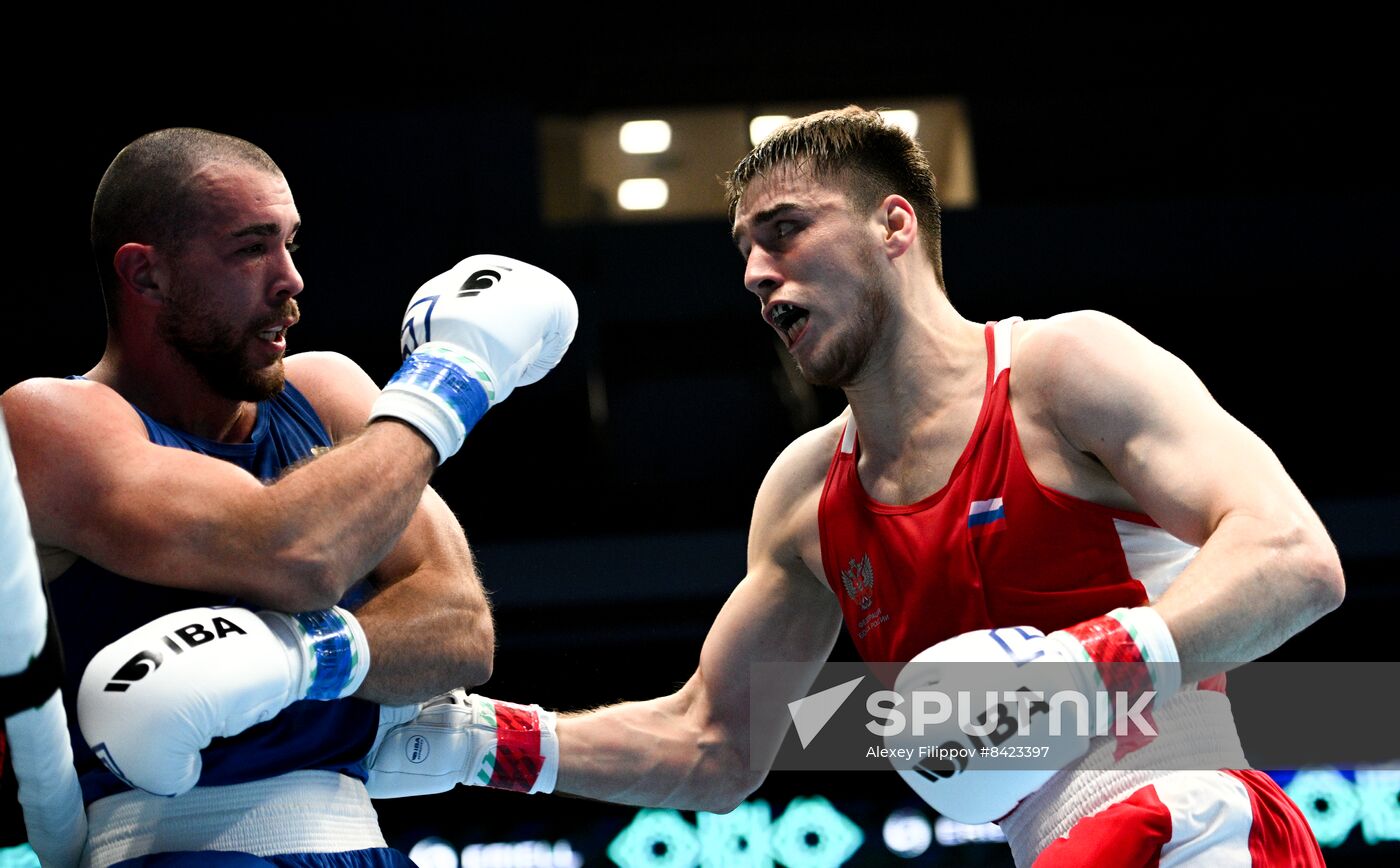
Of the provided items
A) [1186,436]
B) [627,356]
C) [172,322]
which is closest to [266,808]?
[172,322]

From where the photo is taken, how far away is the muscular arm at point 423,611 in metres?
2.23

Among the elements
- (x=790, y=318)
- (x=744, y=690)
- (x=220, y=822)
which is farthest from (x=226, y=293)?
(x=744, y=690)

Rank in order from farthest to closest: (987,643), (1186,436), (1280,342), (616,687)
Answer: (1280,342), (616,687), (1186,436), (987,643)

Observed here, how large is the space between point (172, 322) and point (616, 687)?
14.0 feet

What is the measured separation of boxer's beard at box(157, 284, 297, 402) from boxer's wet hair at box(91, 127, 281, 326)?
0.10m

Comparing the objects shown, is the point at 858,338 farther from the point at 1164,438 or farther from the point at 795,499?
the point at 1164,438

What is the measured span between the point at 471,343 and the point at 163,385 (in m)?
0.55

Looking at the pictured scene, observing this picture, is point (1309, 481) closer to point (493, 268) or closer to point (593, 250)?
point (593, 250)

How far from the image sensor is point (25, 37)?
22.0 feet

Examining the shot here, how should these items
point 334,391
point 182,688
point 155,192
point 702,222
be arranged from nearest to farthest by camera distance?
point 182,688 < point 155,192 < point 334,391 < point 702,222

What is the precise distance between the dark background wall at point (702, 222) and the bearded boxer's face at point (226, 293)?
4266 mm

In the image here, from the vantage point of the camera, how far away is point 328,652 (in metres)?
2.07

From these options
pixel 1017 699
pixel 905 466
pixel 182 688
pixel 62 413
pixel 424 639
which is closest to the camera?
pixel 182 688

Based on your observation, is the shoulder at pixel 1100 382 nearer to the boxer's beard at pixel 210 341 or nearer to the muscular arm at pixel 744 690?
the muscular arm at pixel 744 690
